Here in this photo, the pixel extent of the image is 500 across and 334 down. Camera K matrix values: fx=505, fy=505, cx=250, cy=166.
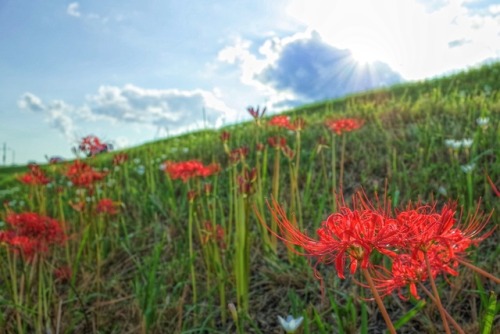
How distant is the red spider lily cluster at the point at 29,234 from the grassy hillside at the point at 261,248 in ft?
0.03

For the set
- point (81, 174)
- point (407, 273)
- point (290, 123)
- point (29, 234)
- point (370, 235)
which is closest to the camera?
point (370, 235)

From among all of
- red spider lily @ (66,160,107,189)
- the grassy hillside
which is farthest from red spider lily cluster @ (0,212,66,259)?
red spider lily @ (66,160,107,189)

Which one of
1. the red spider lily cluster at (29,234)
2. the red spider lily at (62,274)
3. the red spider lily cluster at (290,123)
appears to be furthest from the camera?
the red spider lily at (62,274)

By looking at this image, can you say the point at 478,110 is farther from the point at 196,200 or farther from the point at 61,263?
the point at 61,263

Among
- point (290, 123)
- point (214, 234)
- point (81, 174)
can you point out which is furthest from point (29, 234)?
point (290, 123)

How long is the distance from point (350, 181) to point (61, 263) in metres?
2.59

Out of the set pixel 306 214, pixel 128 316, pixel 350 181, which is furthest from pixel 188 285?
pixel 350 181

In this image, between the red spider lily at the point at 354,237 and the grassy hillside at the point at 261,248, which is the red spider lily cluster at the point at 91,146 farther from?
the red spider lily at the point at 354,237

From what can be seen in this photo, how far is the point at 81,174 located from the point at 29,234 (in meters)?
0.75

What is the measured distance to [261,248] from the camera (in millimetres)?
3801

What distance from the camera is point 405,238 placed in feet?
3.45

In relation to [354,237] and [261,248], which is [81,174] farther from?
[354,237]

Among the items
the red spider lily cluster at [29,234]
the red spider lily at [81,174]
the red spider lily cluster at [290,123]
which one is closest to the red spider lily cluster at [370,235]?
the red spider lily cluster at [290,123]

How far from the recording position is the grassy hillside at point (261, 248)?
8.14 feet
